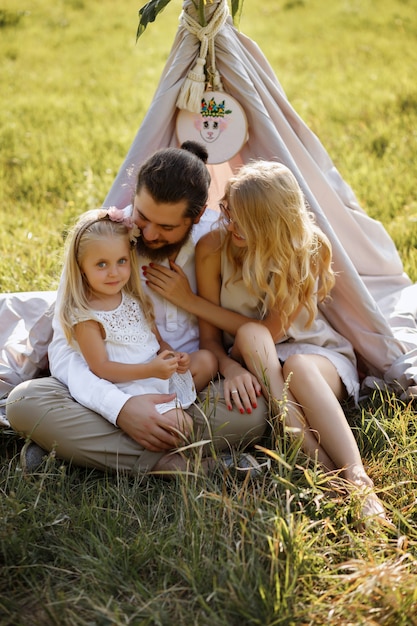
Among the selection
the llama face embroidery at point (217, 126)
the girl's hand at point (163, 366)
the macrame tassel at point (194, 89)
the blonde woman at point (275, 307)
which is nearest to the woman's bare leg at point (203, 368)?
the blonde woman at point (275, 307)

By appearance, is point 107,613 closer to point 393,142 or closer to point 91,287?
point 91,287

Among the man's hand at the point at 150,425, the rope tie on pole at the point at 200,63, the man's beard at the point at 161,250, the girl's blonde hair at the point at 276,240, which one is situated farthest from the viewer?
the rope tie on pole at the point at 200,63

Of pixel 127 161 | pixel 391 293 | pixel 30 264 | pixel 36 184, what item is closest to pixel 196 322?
pixel 127 161

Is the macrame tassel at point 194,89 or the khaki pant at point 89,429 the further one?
the macrame tassel at point 194,89

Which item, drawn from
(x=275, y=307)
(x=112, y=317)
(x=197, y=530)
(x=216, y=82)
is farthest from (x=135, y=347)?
(x=216, y=82)

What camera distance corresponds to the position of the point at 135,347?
96.6 inches

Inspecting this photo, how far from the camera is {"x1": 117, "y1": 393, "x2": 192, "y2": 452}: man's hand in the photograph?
2.28 metres

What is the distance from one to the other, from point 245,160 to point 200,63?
0.40 m

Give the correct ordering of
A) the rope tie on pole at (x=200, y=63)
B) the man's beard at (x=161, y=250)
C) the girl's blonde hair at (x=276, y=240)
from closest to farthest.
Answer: the girl's blonde hair at (x=276, y=240)
the man's beard at (x=161, y=250)
the rope tie on pole at (x=200, y=63)

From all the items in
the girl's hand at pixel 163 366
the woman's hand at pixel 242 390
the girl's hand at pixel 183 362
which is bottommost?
the woman's hand at pixel 242 390

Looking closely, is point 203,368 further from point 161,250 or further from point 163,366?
point 161,250

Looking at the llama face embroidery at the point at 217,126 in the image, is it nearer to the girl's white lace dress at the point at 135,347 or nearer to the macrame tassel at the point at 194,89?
the macrame tassel at the point at 194,89

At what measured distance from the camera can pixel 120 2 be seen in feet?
28.4

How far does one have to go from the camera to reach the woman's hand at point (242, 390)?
93.0 inches
